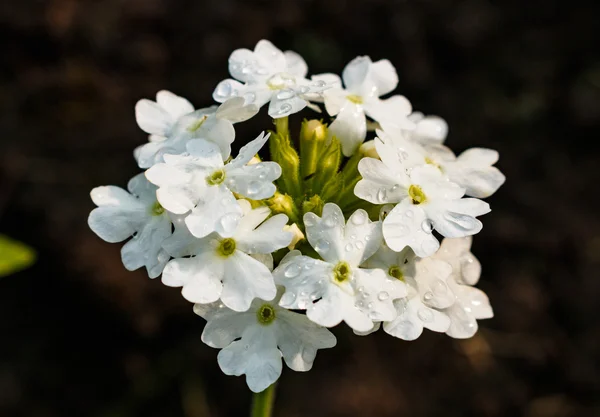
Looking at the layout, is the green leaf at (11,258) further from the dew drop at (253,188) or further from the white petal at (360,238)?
the white petal at (360,238)

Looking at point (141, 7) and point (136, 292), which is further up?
point (141, 7)

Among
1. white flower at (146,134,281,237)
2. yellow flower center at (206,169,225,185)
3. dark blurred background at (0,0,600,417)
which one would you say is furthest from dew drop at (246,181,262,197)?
dark blurred background at (0,0,600,417)

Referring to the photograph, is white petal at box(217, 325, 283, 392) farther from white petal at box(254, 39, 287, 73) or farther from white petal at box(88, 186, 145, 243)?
white petal at box(254, 39, 287, 73)

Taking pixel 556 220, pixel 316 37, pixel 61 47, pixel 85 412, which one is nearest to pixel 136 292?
pixel 85 412

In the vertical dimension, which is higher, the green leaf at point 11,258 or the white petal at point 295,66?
the white petal at point 295,66

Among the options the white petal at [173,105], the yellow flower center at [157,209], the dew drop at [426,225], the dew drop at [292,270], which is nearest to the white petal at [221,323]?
the dew drop at [292,270]

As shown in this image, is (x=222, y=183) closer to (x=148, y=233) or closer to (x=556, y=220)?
(x=148, y=233)

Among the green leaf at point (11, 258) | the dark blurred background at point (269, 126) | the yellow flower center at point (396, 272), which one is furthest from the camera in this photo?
the dark blurred background at point (269, 126)
